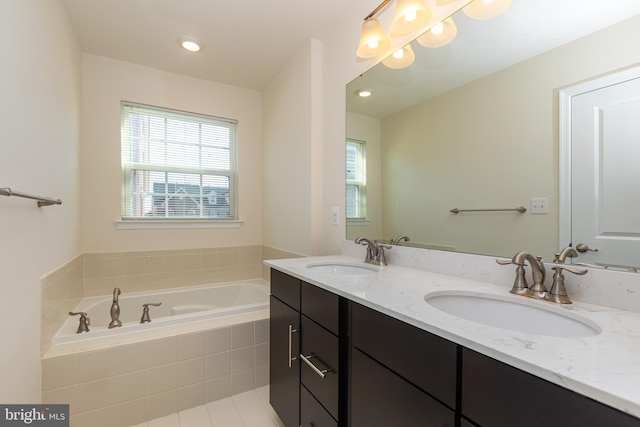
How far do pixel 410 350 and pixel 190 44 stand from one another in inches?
97.1

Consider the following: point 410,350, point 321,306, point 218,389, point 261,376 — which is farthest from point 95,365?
point 410,350

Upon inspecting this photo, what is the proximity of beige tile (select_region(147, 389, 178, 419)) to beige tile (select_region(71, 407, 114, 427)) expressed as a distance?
18 centimetres

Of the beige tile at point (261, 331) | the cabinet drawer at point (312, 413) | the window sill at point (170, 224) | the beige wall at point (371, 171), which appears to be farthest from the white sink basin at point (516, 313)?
the window sill at point (170, 224)

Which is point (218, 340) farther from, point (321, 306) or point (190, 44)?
point (190, 44)

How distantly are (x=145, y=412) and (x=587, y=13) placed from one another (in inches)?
102

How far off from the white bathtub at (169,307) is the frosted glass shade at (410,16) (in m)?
1.91

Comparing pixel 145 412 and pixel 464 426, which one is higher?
pixel 464 426

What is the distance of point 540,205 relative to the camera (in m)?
0.96

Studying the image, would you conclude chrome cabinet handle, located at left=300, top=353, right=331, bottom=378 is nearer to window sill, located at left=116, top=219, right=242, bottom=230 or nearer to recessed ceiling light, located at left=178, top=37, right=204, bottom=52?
window sill, located at left=116, top=219, right=242, bottom=230

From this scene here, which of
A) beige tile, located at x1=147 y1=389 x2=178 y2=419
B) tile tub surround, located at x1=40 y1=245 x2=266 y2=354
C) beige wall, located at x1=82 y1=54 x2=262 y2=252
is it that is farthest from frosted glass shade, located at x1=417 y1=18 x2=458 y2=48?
beige tile, located at x1=147 y1=389 x2=178 y2=419

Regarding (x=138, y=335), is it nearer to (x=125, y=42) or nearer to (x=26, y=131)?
(x=26, y=131)

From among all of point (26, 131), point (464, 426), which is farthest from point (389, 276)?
point (26, 131)

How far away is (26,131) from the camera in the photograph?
1241 mm

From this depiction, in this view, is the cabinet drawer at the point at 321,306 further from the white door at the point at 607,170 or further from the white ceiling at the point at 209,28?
the white ceiling at the point at 209,28
